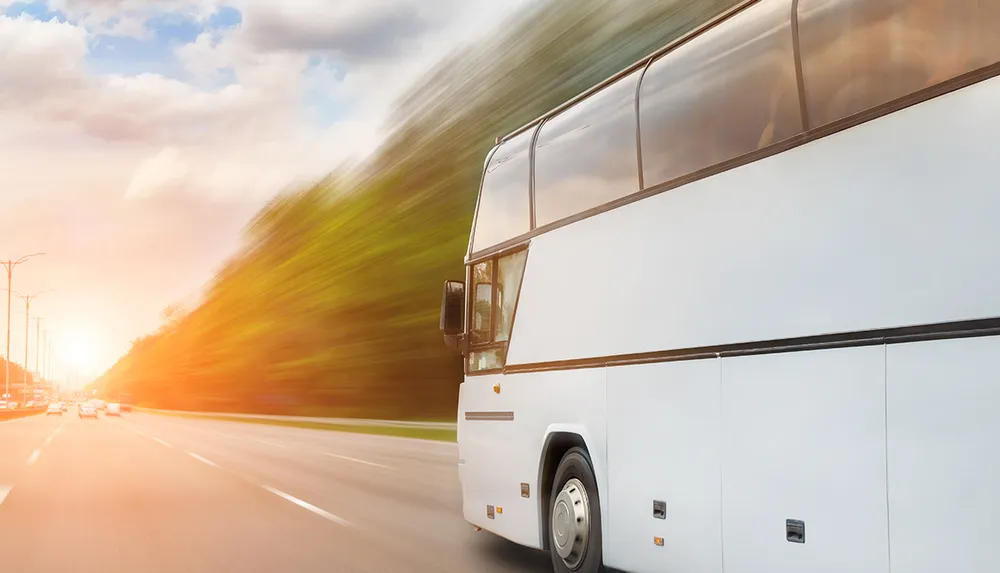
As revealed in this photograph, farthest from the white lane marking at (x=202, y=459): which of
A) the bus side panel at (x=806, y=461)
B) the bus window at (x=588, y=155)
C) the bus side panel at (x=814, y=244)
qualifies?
the bus side panel at (x=806, y=461)

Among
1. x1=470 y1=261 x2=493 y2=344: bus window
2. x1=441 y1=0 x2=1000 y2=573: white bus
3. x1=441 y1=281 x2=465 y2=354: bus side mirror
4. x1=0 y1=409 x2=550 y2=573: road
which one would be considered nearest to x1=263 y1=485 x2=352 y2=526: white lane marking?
x1=0 y1=409 x2=550 y2=573: road

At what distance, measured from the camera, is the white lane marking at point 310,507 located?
13.4 m

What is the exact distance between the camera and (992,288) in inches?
173

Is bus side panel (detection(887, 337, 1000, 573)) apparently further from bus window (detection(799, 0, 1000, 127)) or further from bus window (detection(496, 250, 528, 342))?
bus window (detection(496, 250, 528, 342))

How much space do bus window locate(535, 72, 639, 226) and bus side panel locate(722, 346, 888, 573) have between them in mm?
2128

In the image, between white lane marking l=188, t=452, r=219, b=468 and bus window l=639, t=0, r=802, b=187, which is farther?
white lane marking l=188, t=452, r=219, b=468

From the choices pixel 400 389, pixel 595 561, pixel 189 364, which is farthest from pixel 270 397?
pixel 595 561

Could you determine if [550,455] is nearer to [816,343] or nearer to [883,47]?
[816,343]

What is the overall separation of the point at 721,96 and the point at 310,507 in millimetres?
10186

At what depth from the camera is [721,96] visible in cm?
672

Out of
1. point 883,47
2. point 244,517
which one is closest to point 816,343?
point 883,47

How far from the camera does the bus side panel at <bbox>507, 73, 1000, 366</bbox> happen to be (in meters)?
4.59

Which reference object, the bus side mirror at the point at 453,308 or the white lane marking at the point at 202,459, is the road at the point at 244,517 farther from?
the bus side mirror at the point at 453,308

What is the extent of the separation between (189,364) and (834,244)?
128 m
